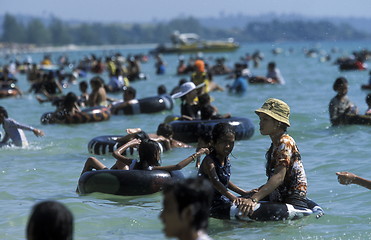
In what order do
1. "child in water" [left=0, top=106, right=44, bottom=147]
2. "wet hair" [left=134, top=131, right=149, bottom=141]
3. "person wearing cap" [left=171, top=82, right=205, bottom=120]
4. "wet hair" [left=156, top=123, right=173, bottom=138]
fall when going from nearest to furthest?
"wet hair" [left=134, top=131, right=149, bottom=141], "wet hair" [left=156, top=123, right=173, bottom=138], "child in water" [left=0, top=106, right=44, bottom=147], "person wearing cap" [left=171, top=82, right=205, bottom=120]

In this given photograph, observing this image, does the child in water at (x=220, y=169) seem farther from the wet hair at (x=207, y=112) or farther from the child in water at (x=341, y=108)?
the child in water at (x=341, y=108)

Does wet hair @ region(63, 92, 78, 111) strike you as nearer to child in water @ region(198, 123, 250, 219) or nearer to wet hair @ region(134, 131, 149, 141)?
wet hair @ region(134, 131, 149, 141)

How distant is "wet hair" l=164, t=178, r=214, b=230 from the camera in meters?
3.41

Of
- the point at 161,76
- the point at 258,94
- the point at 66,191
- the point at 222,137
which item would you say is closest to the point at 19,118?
the point at 258,94

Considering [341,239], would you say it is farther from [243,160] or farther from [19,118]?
[19,118]

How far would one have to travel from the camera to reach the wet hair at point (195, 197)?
3412 mm

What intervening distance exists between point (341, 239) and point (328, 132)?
6.78 m

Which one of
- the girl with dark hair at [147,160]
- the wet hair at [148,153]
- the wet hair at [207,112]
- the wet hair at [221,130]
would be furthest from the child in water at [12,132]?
the wet hair at [221,130]

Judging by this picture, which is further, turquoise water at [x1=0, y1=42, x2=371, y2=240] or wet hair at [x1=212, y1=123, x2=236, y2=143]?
turquoise water at [x1=0, y1=42, x2=371, y2=240]

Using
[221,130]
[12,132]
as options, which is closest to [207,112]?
[12,132]

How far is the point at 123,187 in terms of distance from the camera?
8305mm

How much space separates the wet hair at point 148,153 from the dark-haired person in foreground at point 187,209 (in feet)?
14.9

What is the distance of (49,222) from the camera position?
3512mm

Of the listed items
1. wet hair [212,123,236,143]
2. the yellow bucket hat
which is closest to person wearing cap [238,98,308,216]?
the yellow bucket hat
